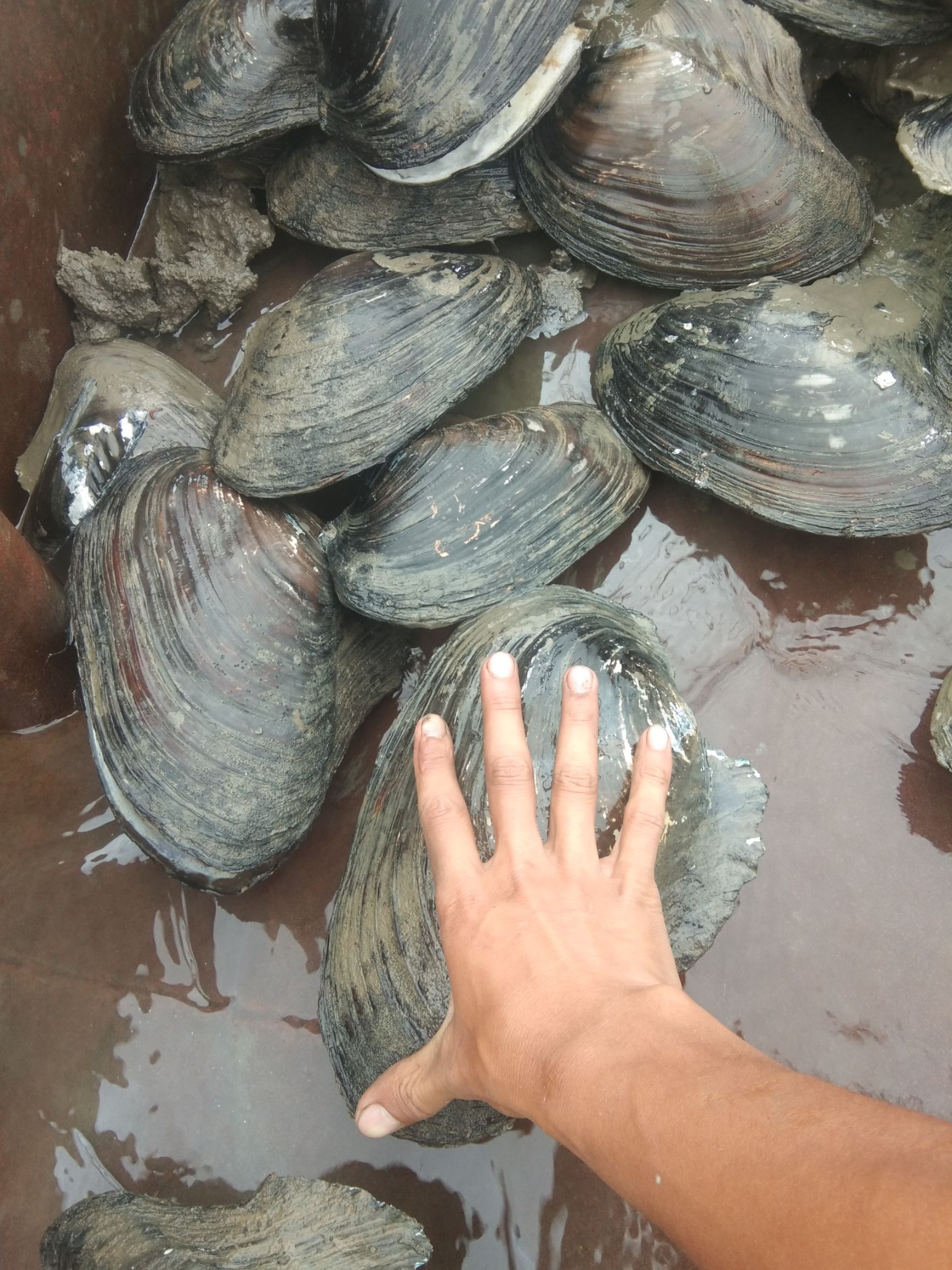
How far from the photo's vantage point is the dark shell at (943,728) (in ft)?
5.90

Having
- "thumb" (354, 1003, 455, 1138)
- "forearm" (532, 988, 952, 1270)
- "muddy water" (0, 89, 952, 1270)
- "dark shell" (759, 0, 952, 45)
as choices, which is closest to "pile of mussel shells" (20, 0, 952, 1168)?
"dark shell" (759, 0, 952, 45)

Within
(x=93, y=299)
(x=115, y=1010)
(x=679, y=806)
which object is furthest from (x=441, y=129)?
(x=115, y=1010)

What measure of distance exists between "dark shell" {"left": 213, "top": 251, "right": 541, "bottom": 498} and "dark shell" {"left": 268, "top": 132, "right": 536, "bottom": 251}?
0.24 m

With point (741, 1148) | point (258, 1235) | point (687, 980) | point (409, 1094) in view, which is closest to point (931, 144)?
point (687, 980)

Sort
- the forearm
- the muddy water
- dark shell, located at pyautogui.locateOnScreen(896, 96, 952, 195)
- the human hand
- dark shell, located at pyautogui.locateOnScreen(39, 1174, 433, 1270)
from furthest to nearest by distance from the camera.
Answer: dark shell, located at pyautogui.locateOnScreen(896, 96, 952, 195), the muddy water, dark shell, located at pyautogui.locateOnScreen(39, 1174, 433, 1270), the human hand, the forearm

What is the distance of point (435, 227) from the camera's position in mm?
2299

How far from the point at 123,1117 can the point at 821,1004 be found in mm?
1554

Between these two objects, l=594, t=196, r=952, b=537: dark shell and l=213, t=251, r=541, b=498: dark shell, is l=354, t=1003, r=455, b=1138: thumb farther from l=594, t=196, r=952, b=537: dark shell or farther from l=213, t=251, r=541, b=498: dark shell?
l=594, t=196, r=952, b=537: dark shell

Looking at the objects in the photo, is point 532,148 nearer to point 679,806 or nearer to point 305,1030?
point 679,806

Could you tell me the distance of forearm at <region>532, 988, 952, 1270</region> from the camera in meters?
0.60

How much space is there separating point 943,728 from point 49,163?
265cm

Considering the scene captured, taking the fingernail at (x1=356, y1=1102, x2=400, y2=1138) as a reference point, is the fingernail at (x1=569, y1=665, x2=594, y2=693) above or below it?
above

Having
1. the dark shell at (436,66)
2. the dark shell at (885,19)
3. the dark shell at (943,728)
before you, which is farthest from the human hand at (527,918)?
the dark shell at (885,19)

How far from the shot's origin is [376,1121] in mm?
1268
